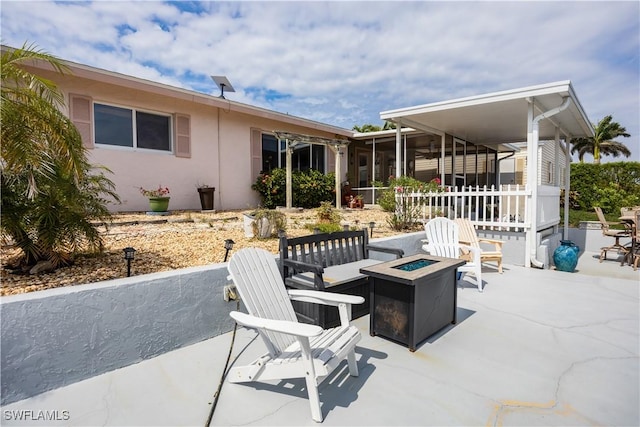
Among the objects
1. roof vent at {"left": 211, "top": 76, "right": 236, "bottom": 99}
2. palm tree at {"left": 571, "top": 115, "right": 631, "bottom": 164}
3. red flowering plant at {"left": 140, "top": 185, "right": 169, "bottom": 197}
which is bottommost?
red flowering plant at {"left": 140, "top": 185, "right": 169, "bottom": 197}

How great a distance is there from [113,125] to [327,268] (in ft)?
23.1

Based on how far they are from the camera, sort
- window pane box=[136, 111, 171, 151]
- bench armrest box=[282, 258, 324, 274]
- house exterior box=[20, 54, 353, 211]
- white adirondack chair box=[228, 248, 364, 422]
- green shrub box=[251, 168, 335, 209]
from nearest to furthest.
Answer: white adirondack chair box=[228, 248, 364, 422] → bench armrest box=[282, 258, 324, 274] → house exterior box=[20, 54, 353, 211] → window pane box=[136, 111, 171, 151] → green shrub box=[251, 168, 335, 209]

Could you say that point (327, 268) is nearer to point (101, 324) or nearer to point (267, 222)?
point (267, 222)

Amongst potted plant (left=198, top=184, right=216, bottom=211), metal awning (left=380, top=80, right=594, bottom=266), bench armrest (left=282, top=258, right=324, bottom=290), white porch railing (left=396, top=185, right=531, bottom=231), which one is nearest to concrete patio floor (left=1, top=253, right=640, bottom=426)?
bench armrest (left=282, top=258, right=324, bottom=290)

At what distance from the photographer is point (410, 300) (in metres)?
2.56

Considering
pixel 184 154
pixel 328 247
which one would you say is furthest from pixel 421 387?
pixel 184 154

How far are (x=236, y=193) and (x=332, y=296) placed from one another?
8.07 meters

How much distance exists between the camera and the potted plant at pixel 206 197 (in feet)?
28.0

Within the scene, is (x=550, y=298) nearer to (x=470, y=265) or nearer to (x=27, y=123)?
(x=470, y=265)

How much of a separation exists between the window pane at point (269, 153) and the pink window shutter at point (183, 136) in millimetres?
2599

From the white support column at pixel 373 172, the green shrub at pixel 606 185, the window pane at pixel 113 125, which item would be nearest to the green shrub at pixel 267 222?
the window pane at pixel 113 125

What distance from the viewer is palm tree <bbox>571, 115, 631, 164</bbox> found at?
2619 cm

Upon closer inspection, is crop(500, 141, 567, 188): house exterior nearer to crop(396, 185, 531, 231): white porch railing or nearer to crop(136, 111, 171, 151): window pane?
crop(396, 185, 531, 231): white porch railing

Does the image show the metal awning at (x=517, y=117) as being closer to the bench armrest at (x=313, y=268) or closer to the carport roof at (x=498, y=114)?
the carport roof at (x=498, y=114)
